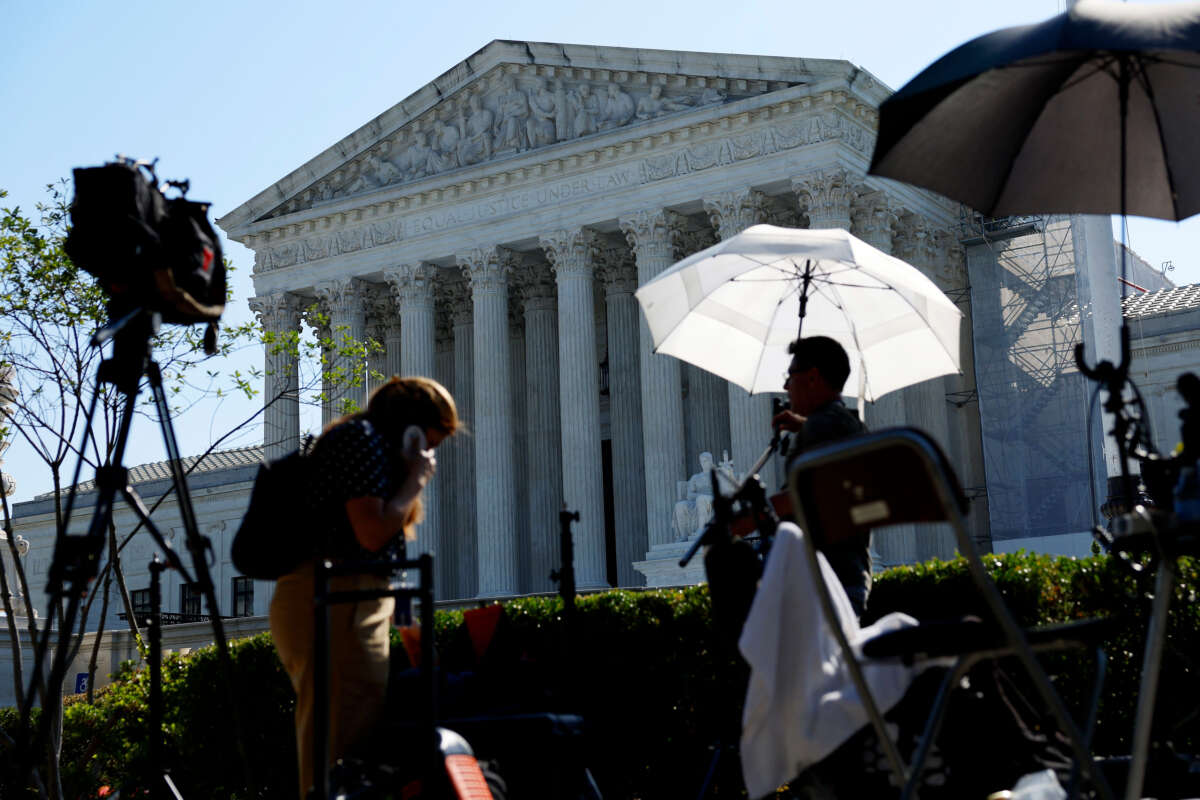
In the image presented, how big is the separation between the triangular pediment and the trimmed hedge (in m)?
24.7

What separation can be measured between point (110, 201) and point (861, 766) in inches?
138

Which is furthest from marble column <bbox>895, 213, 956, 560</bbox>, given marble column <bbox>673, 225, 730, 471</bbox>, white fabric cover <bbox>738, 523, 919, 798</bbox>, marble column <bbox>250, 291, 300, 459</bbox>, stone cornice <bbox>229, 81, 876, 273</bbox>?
white fabric cover <bbox>738, 523, 919, 798</bbox>

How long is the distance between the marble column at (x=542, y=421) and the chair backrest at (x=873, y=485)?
1352 inches

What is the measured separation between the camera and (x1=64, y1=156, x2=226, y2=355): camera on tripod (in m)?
5.08

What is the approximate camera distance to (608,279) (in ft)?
128

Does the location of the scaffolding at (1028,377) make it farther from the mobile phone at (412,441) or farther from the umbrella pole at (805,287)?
the mobile phone at (412,441)

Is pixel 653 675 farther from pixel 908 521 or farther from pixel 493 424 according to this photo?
pixel 493 424

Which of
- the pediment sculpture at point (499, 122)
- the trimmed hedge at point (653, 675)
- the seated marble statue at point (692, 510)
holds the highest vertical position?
the pediment sculpture at point (499, 122)

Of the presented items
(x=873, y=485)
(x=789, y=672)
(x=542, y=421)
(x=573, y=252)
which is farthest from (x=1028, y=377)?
(x=873, y=485)

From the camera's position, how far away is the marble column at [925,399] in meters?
33.3

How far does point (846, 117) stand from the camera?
3312 centimetres

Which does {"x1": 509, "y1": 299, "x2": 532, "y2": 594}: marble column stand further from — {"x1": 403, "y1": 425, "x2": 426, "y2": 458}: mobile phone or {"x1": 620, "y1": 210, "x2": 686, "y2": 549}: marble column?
{"x1": 403, "y1": 425, "x2": 426, "y2": 458}: mobile phone

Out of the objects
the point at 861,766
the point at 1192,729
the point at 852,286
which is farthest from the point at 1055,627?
the point at 852,286

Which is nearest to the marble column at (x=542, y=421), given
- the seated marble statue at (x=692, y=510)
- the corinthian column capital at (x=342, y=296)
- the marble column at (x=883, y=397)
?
the corinthian column capital at (x=342, y=296)
